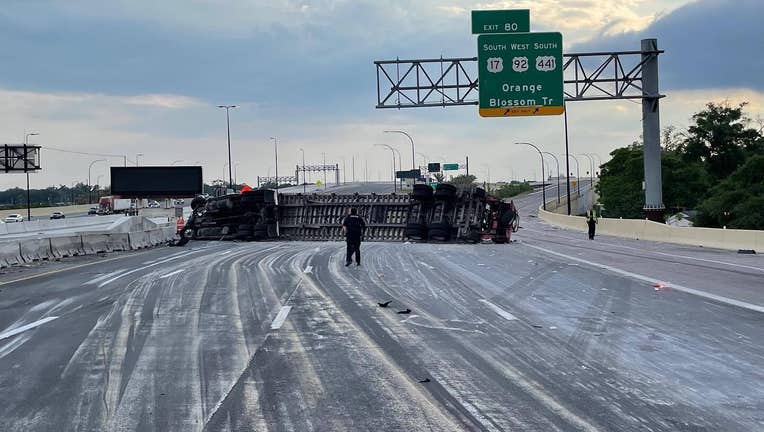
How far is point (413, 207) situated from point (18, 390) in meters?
29.7

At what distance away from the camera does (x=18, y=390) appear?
7133 millimetres

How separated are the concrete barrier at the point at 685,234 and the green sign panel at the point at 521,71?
903cm

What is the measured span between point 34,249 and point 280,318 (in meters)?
16.5

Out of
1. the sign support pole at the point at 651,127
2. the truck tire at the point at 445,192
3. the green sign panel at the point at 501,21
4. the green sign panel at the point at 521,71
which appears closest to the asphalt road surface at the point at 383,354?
the green sign panel at the point at 521,71

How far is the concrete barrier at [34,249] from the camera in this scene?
77.5ft

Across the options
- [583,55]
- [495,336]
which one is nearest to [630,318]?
[495,336]

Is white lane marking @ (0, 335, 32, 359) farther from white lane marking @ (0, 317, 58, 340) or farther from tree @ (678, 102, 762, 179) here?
tree @ (678, 102, 762, 179)

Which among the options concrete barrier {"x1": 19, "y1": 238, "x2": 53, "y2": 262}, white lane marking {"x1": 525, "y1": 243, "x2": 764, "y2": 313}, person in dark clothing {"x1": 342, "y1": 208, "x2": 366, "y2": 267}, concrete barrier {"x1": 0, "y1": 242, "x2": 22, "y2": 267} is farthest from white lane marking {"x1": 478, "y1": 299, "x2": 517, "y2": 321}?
concrete barrier {"x1": 19, "y1": 238, "x2": 53, "y2": 262}

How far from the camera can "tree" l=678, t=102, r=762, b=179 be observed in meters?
75.6

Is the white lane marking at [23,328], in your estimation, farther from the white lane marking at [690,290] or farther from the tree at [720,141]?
the tree at [720,141]

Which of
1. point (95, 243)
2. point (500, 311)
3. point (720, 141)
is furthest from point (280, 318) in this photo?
point (720, 141)

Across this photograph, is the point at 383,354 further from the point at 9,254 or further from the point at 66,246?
the point at 66,246

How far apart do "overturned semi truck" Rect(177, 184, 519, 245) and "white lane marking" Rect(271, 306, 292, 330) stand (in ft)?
71.3

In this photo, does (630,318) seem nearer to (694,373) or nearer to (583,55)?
(694,373)
